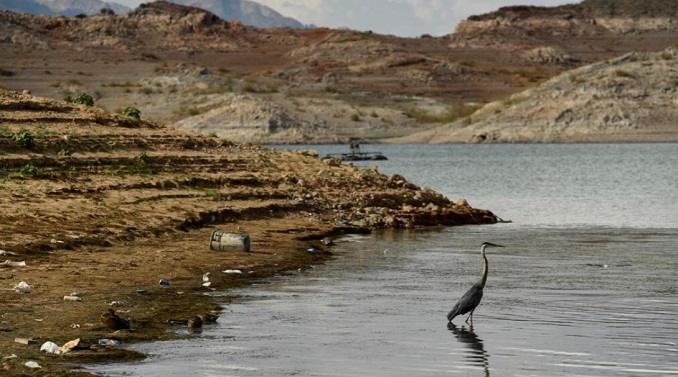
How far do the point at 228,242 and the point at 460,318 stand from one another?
8080 millimetres

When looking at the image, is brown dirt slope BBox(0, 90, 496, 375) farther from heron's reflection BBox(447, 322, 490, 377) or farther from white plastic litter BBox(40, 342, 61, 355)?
heron's reflection BBox(447, 322, 490, 377)

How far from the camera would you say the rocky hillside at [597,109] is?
13162cm

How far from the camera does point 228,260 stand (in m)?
24.5

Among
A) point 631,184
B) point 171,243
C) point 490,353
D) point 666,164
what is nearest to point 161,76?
point 666,164

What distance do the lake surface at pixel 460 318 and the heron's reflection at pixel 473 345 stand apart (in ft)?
0.07

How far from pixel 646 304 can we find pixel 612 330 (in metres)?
2.99

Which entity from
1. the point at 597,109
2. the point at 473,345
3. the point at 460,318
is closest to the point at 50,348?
the point at 473,345

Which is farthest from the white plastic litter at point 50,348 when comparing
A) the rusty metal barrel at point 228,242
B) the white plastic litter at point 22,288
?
the rusty metal barrel at point 228,242

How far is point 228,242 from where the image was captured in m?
25.7

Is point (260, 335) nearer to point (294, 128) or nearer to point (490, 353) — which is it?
point (490, 353)

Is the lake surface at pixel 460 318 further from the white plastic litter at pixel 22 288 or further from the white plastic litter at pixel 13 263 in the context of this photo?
the white plastic litter at pixel 13 263

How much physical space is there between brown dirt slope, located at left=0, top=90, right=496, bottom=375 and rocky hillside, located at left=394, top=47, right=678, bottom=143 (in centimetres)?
9477

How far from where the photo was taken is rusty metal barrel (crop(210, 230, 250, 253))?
25.6m

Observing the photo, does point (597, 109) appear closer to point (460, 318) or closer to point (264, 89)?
→ point (264, 89)
